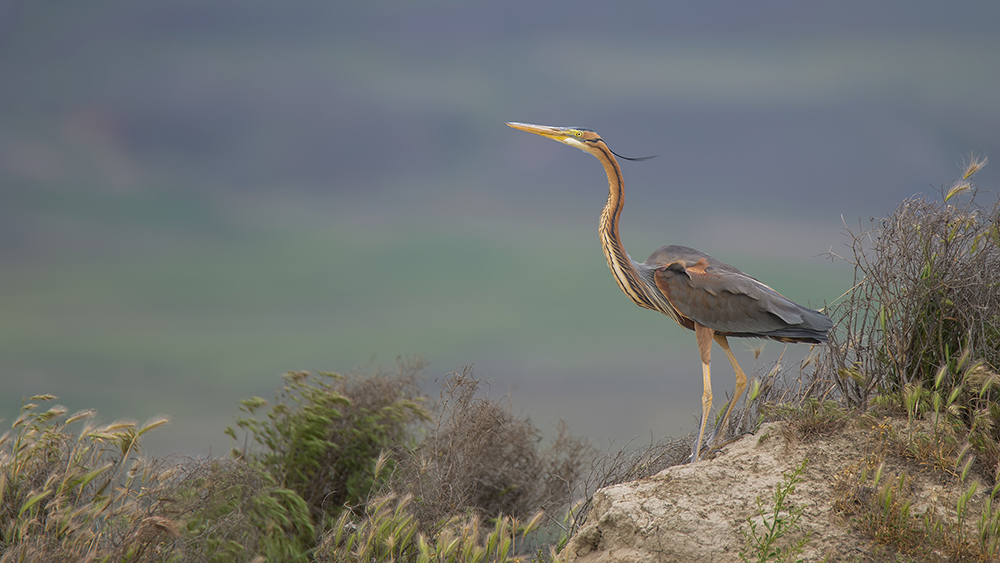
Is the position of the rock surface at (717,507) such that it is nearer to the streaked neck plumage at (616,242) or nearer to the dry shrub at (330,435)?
the streaked neck plumage at (616,242)

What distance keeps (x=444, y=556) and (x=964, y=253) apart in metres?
5.08

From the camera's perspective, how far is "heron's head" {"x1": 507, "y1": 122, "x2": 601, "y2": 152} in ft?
22.3

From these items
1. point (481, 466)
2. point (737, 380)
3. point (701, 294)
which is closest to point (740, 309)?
point (701, 294)

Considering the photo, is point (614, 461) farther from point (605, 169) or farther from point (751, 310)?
point (605, 169)

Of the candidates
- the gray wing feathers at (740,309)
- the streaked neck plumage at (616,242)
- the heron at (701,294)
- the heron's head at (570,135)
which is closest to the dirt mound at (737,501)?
the heron at (701,294)

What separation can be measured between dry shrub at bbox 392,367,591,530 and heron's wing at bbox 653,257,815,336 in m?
2.36

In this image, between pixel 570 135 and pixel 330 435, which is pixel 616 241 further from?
pixel 330 435

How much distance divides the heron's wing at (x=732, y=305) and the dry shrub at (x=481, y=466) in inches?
93.1

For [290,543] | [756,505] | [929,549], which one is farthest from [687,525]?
[290,543]

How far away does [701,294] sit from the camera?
6.34 m

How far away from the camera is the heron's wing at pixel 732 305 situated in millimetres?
6289

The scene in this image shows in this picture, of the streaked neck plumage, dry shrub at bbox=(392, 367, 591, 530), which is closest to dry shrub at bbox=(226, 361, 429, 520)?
dry shrub at bbox=(392, 367, 591, 530)

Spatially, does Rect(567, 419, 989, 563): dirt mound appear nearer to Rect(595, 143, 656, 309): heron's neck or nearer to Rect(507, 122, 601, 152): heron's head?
Rect(595, 143, 656, 309): heron's neck


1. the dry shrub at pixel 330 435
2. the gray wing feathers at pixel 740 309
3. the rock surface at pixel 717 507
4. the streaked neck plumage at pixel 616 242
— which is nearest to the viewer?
the rock surface at pixel 717 507
